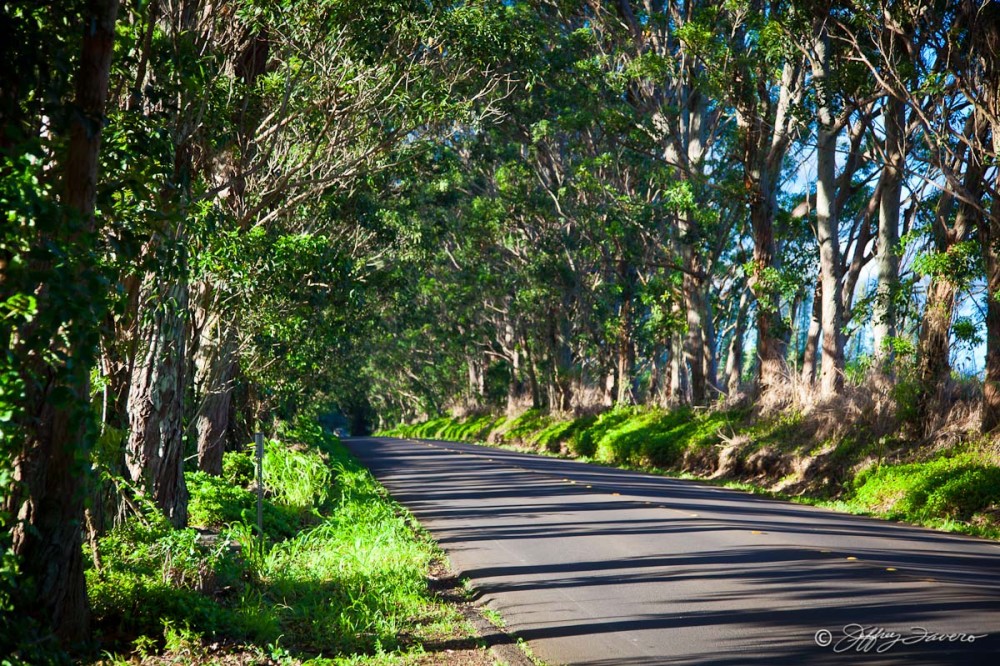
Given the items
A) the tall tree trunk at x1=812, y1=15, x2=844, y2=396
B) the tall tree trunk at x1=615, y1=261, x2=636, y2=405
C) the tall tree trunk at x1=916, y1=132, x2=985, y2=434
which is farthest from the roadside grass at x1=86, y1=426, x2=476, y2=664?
the tall tree trunk at x1=615, y1=261, x2=636, y2=405

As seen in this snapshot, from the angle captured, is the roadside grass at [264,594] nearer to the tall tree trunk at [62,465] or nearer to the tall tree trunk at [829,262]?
the tall tree trunk at [62,465]

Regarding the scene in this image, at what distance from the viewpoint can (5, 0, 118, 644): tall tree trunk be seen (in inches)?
218

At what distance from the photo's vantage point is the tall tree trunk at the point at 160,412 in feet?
33.1

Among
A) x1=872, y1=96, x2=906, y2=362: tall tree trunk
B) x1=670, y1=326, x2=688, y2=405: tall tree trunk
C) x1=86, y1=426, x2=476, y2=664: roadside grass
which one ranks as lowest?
x1=86, y1=426, x2=476, y2=664: roadside grass

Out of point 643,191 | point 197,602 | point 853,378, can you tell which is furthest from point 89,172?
point 643,191

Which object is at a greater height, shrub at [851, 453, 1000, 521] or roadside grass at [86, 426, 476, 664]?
roadside grass at [86, 426, 476, 664]

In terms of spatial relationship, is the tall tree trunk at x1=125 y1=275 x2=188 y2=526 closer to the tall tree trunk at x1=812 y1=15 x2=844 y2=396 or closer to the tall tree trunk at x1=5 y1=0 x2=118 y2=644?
the tall tree trunk at x1=5 y1=0 x2=118 y2=644

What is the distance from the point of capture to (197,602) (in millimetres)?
7176

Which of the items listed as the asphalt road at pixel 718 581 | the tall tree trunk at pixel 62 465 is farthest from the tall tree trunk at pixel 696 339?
the tall tree trunk at pixel 62 465

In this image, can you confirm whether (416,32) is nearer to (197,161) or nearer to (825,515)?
(197,161)

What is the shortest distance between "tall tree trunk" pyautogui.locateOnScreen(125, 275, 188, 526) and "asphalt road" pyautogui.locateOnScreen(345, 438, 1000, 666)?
128 inches

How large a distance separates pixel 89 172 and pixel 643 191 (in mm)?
28437

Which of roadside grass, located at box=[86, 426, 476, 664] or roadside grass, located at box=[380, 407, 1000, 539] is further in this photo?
roadside grass, located at box=[380, 407, 1000, 539]

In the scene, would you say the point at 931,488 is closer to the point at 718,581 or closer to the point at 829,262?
the point at 829,262
